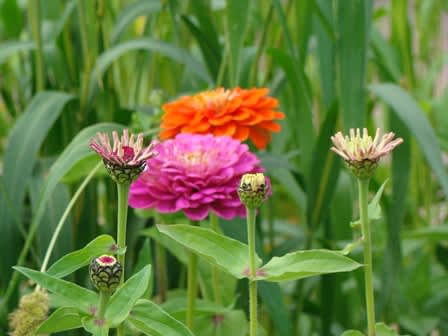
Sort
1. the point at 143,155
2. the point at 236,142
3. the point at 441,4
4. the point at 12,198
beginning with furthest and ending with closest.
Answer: the point at 441,4, the point at 12,198, the point at 236,142, the point at 143,155

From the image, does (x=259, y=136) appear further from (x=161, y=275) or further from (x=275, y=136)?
(x=275, y=136)

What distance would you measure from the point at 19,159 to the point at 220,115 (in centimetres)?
17

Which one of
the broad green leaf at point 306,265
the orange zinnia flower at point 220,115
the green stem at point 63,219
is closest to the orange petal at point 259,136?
the orange zinnia flower at point 220,115

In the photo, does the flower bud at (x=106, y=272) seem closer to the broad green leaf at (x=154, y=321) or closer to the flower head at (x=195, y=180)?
the broad green leaf at (x=154, y=321)

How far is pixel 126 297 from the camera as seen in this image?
0.40 meters

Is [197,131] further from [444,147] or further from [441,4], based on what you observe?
[441,4]

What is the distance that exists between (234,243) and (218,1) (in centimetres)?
58

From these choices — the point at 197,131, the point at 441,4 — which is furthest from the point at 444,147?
the point at 197,131

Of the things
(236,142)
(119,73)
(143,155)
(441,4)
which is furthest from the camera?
(441,4)

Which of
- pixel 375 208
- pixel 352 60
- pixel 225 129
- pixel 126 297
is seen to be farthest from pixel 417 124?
pixel 126 297

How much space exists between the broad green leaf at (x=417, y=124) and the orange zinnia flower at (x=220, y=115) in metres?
0.14

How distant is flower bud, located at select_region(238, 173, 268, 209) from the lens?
405mm

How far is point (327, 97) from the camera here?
79 centimetres

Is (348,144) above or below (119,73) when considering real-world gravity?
below
